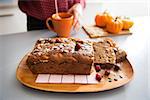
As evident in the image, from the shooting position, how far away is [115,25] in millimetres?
1273

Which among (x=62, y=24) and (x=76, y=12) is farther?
(x=76, y=12)

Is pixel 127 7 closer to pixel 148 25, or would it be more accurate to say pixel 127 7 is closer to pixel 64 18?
pixel 148 25

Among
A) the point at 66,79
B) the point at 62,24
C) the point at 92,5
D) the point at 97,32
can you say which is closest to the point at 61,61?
the point at 66,79

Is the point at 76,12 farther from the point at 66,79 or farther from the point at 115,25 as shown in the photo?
the point at 66,79

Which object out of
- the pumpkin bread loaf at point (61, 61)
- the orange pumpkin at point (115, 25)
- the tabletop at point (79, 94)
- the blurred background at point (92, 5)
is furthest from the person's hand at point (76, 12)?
the blurred background at point (92, 5)

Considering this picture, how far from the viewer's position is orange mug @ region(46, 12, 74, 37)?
3.89 feet

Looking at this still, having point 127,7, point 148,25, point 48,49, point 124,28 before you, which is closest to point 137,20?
point 148,25

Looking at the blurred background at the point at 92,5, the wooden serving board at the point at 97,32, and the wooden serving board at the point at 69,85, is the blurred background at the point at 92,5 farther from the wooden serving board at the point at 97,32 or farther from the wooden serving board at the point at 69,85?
the wooden serving board at the point at 69,85

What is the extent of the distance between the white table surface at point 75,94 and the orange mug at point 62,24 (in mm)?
73

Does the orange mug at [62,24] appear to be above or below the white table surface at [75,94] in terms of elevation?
above

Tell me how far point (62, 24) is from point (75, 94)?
434 millimetres

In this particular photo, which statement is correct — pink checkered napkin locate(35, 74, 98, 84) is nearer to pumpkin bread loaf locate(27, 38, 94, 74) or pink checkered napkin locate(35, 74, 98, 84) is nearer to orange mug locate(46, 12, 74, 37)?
pumpkin bread loaf locate(27, 38, 94, 74)

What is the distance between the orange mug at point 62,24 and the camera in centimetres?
118

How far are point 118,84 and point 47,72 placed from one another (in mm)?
230
